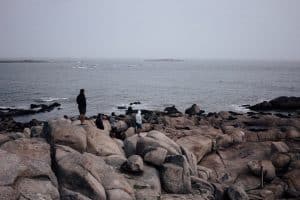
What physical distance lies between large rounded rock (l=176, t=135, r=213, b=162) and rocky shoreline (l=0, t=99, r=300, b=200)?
0.07m

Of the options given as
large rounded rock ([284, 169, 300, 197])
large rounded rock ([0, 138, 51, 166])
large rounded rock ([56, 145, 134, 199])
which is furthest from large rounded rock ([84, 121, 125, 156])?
large rounded rock ([284, 169, 300, 197])

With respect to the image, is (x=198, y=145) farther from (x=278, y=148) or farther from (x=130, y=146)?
(x=278, y=148)

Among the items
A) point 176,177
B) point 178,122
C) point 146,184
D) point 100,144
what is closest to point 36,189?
point 146,184

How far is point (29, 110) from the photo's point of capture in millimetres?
58750

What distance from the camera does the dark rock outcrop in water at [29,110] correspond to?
55.6 meters

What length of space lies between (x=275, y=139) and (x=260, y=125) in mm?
10266

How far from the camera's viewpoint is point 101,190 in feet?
44.7

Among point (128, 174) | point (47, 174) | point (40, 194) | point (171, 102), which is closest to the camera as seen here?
point (40, 194)

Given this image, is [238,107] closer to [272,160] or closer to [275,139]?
[275,139]

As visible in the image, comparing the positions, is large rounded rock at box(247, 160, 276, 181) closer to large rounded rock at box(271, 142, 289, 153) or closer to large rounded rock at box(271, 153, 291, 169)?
large rounded rock at box(271, 153, 291, 169)

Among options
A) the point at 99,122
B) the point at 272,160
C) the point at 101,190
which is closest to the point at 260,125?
the point at 272,160

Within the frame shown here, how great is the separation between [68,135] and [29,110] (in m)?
45.2

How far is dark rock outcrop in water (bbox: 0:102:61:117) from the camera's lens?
182 feet

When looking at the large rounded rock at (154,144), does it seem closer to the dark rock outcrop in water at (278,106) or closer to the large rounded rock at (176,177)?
the large rounded rock at (176,177)
